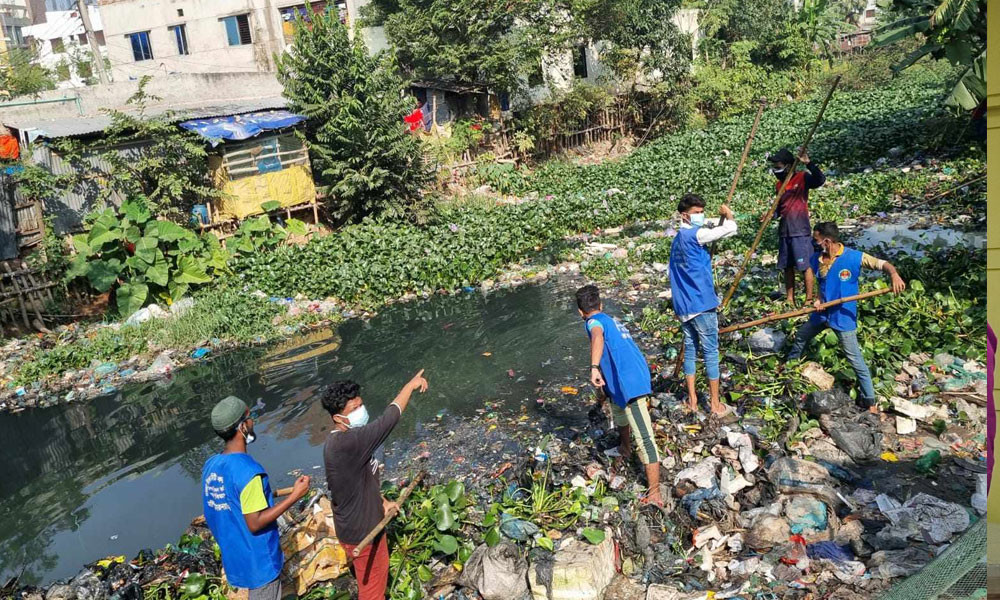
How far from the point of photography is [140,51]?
28.7 metres

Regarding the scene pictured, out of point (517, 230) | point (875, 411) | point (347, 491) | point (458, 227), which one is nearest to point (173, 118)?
point (458, 227)

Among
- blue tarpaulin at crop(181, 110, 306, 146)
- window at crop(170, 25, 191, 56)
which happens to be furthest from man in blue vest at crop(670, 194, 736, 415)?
window at crop(170, 25, 191, 56)

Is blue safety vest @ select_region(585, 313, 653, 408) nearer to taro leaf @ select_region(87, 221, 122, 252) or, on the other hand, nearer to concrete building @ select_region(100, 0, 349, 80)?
taro leaf @ select_region(87, 221, 122, 252)

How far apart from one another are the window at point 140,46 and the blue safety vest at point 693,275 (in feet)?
97.6

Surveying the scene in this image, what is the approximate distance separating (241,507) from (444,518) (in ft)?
5.05

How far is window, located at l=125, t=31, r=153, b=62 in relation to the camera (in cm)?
2845

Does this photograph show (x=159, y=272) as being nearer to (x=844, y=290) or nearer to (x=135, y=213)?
(x=135, y=213)

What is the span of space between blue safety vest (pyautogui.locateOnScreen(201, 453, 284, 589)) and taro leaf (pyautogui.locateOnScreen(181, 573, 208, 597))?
105cm

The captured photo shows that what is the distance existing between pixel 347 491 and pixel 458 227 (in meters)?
10.7

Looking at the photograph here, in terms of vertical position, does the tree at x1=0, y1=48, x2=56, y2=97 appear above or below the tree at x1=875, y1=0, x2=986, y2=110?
above

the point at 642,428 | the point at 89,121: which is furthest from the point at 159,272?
the point at 642,428

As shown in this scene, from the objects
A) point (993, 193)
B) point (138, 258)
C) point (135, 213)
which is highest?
point (993, 193)

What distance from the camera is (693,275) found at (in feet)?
17.9

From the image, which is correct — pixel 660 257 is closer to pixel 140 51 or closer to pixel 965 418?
pixel 965 418
